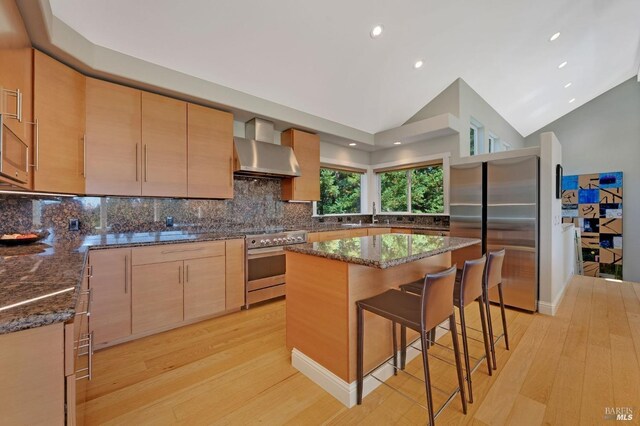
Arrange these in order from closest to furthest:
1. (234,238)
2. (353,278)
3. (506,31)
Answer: (353,278) → (234,238) → (506,31)

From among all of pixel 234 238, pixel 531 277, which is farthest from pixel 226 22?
pixel 531 277

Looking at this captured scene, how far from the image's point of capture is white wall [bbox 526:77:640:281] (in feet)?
18.7

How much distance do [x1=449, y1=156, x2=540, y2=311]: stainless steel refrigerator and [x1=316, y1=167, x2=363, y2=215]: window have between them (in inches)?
80.9

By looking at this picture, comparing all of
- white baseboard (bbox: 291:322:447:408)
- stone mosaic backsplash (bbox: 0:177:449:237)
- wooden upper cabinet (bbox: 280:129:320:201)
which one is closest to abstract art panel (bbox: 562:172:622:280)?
stone mosaic backsplash (bbox: 0:177:449:237)

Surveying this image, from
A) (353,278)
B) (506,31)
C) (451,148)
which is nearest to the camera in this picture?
(353,278)

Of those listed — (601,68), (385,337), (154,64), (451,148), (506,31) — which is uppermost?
(601,68)

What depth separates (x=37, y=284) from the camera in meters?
1.03

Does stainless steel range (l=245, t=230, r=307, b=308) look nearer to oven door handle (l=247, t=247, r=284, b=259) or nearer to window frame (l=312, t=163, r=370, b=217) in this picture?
oven door handle (l=247, t=247, r=284, b=259)

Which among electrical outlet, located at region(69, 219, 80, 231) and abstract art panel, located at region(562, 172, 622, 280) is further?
abstract art panel, located at region(562, 172, 622, 280)

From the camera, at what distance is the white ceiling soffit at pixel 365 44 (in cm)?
236

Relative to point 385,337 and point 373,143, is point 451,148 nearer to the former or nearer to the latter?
point 373,143

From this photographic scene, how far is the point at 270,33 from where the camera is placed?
2695 millimetres

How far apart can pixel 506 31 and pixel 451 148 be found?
1610 mm

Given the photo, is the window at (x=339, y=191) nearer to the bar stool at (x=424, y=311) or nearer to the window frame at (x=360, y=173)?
the window frame at (x=360, y=173)
